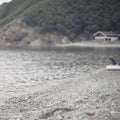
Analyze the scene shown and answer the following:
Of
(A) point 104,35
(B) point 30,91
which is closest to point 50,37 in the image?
(A) point 104,35

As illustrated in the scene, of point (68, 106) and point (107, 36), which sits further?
point (107, 36)

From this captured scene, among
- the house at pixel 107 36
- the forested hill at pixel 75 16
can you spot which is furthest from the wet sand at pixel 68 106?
the forested hill at pixel 75 16

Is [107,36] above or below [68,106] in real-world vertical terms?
above

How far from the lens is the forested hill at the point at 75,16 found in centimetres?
15050

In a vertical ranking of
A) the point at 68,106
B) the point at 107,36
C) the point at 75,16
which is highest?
the point at 75,16

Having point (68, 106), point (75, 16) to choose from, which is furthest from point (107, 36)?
point (68, 106)

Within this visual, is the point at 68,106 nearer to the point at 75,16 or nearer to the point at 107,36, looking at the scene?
the point at 107,36

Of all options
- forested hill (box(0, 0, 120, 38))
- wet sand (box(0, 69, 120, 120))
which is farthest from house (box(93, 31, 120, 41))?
wet sand (box(0, 69, 120, 120))

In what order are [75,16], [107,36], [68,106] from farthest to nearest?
[75,16]
[107,36]
[68,106]

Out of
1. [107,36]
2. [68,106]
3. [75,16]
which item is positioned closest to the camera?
[68,106]

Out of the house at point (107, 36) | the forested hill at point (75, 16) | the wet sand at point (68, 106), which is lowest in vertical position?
the wet sand at point (68, 106)

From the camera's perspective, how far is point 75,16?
522 ft

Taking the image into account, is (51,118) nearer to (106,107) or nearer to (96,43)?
(106,107)

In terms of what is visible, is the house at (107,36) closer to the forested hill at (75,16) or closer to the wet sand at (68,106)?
the forested hill at (75,16)
